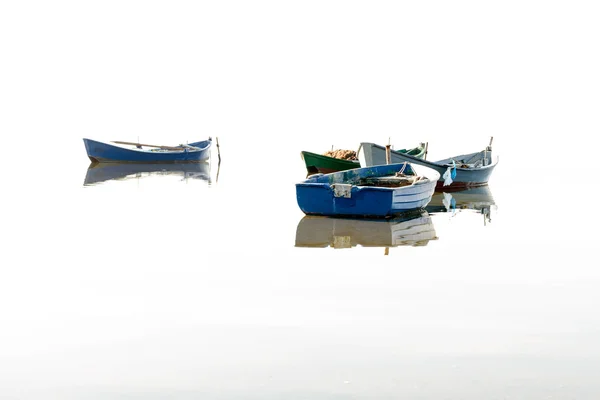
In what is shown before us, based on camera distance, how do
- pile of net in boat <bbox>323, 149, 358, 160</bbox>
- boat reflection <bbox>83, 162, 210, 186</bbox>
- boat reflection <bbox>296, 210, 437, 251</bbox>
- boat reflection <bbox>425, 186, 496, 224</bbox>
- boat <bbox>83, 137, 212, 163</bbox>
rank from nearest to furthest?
boat reflection <bbox>296, 210, 437, 251</bbox>
boat reflection <bbox>425, 186, 496, 224</bbox>
pile of net in boat <bbox>323, 149, 358, 160</bbox>
boat reflection <bbox>83, 162, 210, 186</bbox>
boat <bbox>83, 137, 212, 163</bbox>

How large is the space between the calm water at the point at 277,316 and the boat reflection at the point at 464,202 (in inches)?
104

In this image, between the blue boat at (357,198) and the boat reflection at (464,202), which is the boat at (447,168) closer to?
the boat reflection at (464,202)

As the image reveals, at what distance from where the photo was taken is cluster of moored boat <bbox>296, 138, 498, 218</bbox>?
15984mm

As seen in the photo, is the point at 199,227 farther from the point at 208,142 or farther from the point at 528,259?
the point at 208,142

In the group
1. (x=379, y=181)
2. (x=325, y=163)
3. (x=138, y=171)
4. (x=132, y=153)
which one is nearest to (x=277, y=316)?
(x=379, y=181)

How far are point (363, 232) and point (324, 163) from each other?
1089cm

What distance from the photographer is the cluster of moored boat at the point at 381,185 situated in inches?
629

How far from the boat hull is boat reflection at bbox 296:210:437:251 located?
817 cm

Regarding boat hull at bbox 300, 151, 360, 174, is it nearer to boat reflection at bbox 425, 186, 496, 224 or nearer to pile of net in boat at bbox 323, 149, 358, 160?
pile of net in boat at bbox 323, 149, 358, 160

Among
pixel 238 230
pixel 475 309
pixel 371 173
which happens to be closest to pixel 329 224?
pixel 238 230

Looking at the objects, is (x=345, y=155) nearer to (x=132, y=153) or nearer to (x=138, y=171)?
(x=138, y=171)

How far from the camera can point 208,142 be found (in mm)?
36406

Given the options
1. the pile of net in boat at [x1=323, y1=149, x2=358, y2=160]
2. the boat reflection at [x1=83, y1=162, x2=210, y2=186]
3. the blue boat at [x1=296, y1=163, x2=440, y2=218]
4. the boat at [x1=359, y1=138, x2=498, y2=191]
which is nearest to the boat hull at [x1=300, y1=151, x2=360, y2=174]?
the pile of net in boat at [x1=323, y1=149, x2=358, y2=160]

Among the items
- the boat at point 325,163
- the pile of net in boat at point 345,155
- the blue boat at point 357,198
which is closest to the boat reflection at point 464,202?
the blue boat at point 357,198
